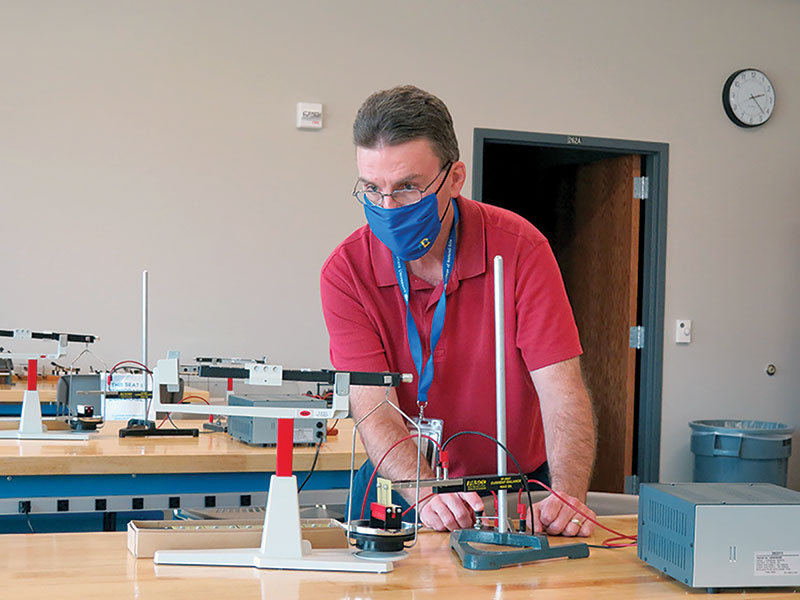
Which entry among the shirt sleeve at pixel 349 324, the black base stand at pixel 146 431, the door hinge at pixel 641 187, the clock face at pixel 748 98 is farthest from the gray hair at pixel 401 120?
the clock face at pixel 748 98

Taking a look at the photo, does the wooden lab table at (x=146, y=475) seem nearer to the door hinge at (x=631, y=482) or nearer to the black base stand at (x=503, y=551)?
the black base stand at (x=503, y=551)

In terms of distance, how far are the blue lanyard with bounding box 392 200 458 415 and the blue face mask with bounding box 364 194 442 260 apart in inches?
2.4

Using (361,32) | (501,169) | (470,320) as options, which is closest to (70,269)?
(361,32)

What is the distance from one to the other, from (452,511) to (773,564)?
540mm

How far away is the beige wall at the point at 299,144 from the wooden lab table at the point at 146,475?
2068mm

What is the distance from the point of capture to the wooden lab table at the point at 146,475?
2334 millimetres

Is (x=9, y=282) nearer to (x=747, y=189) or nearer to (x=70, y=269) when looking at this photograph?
(x=70, y=269)

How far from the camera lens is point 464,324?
6.40ft

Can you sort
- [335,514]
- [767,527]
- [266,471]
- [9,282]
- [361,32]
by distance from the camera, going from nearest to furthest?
1. [767,527]
2. [335,514]
3. [266,471]
4. [9,282]
5. [361,32]

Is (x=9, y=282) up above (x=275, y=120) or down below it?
below

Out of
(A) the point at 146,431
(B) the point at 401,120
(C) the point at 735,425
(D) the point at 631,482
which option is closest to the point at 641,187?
(C) the point at 735,425

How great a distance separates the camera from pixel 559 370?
6.28 feet

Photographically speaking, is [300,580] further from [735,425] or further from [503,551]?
[735,425]

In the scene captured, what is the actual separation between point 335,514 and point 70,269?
10.6ft
